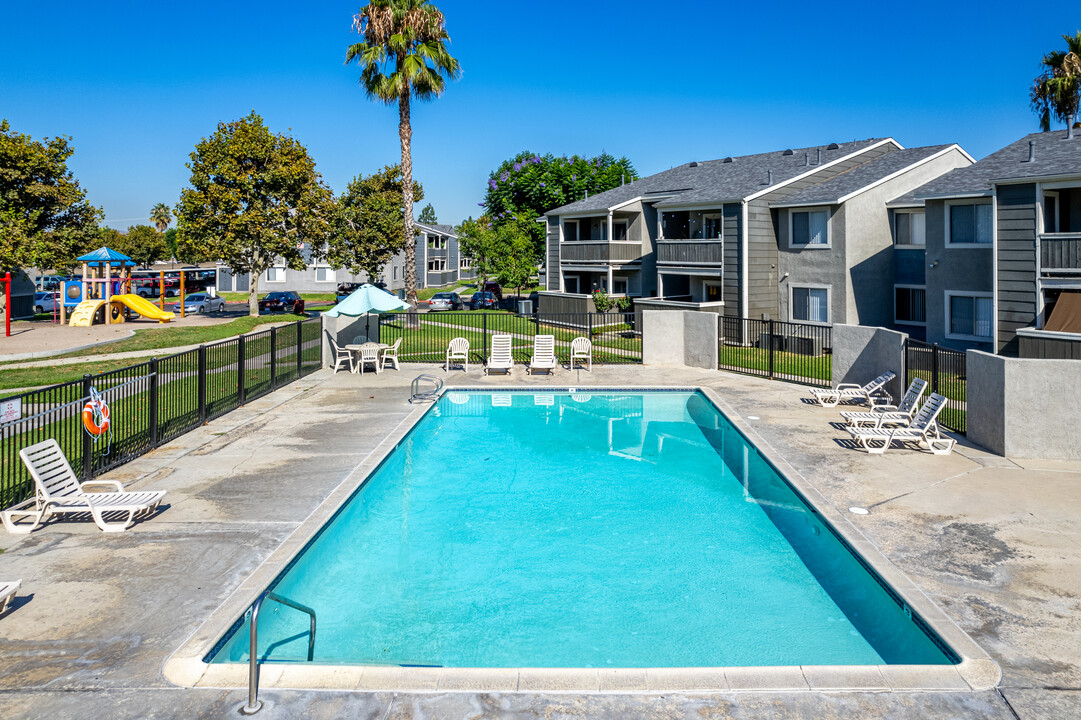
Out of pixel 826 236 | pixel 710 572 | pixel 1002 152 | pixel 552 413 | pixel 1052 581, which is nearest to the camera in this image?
pixel 1052 581

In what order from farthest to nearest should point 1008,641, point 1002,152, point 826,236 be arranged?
point 826,236, point 1002,152, point 1008,641

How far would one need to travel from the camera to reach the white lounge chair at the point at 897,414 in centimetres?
1592

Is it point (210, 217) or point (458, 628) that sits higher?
point (210, 217)

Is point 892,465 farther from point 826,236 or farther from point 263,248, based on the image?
point 263,248

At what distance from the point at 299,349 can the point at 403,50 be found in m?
18.3

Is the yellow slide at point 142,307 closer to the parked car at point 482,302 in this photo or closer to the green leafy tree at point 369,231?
the green leafy tree at point 369,231

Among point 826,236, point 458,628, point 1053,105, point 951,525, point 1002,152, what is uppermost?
point 1053,105

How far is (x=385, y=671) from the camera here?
6.72 metres

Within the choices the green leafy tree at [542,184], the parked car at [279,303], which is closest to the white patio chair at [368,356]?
the parked car at [279,303]

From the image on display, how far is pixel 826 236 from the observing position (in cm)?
3200

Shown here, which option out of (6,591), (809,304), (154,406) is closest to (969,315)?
(809,304)

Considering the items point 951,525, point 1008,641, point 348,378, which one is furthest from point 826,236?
point 1008,641

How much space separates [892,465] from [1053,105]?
124ft

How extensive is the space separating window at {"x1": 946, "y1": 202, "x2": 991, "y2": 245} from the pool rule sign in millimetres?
26577
